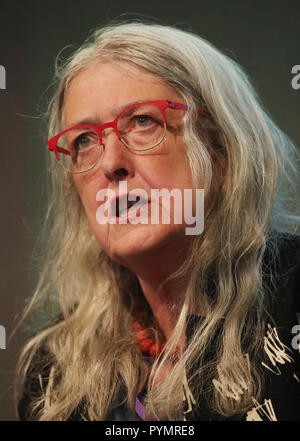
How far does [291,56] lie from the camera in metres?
1.17

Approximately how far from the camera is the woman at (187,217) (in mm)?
1107

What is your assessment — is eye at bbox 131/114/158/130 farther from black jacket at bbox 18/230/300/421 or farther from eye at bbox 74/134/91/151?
black jacket at bbox 18/230/300/421

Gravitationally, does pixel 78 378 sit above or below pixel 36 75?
below

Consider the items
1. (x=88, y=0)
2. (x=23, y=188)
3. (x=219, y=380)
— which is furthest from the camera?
(x=23, y=188)

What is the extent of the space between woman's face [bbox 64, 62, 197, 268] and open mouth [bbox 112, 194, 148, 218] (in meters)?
0.01

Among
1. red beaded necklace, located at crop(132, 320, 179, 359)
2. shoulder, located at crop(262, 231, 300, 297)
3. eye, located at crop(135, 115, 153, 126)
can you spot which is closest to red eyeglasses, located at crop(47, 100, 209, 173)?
eye, located at crop(135, 115, 153, 126)

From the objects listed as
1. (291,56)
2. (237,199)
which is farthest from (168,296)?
(291,56)

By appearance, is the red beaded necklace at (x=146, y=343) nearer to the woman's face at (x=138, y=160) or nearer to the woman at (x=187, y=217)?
the woman at (x=187, y=217)

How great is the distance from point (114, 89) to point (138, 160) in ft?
0.48

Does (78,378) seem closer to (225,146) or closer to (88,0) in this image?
(225,146)

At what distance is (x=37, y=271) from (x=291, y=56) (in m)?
0.74

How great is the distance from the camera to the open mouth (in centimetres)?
114

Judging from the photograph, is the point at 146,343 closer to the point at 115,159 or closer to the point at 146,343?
the point at 146,343

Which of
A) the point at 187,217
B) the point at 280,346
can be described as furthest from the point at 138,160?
the point at 280,346
